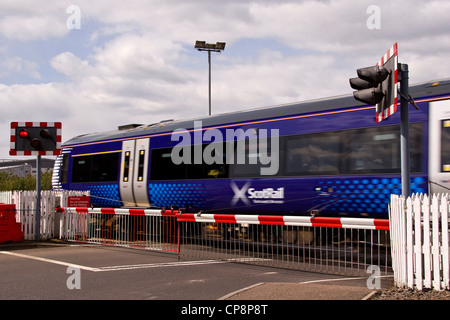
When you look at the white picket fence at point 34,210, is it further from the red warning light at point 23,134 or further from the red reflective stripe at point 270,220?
the red reflective stripe at point 270,220

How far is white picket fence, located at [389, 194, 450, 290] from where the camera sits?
683 cm

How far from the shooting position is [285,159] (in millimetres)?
12734

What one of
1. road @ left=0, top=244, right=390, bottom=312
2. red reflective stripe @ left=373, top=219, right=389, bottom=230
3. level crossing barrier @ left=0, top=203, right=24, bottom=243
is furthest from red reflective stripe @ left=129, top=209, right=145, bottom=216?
red reflective stripe @ left=373, top=219, right=389, bottom=230

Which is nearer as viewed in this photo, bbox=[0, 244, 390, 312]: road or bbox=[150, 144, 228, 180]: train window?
bbox=[0, 244, 390, 312]: road

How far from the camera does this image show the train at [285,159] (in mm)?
10380

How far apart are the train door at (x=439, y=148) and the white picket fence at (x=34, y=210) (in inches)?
406

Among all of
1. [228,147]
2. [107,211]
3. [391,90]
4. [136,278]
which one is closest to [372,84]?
[391,90]

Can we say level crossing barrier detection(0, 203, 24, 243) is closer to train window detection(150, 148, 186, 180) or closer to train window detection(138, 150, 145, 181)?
train window detection(138, 150, 145, 181)

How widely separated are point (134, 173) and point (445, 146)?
34.1ft

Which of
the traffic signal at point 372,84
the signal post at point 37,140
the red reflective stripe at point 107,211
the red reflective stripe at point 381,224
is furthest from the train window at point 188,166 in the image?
the traffic signal at point 372,84

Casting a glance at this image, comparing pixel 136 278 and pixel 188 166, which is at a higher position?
pixel 188 166

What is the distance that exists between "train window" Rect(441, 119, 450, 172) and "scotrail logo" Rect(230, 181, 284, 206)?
3990 millimetres

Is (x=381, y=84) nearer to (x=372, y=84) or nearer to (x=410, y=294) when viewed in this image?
(x=372, y=84)

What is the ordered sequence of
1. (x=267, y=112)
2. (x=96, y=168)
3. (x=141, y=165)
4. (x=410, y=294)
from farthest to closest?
(x=96, y=168)
(x=141, y=165)
(x=267, y=112)
(x=410, y=294)
